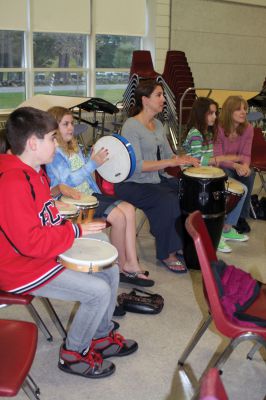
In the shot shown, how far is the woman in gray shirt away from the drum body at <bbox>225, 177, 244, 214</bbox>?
35 cm

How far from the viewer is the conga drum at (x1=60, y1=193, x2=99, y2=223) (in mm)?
2725

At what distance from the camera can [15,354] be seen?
1603 millimetres

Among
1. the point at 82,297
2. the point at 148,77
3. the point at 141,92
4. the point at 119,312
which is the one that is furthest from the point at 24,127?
the point at 148,77

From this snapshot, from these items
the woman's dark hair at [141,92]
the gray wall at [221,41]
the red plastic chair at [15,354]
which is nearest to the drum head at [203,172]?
the woman's dark hair at [141,92]

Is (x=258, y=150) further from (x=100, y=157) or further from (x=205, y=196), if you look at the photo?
(x=100, y=157)

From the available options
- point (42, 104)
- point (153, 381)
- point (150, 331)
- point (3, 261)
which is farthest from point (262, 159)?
point (3, 261)

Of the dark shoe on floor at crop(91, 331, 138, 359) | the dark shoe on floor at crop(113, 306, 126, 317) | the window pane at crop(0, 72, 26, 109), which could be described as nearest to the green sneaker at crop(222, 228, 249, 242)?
the dark shoe on floor at crop(113, 306, 126, 317)

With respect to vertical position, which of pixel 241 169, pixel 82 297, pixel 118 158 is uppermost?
pixel 118 158

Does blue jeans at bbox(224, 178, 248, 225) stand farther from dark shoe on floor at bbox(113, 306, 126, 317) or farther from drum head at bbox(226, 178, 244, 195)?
dark shoe on floor at bbox(113, 306, 126, 317)

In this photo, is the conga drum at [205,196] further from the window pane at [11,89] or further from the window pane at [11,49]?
the window pane at [11,49]

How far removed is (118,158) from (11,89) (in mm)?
4226

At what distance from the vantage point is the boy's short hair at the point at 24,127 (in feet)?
6.73

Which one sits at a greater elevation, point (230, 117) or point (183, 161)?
point (230, 117)

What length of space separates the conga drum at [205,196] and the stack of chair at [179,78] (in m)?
3.88
